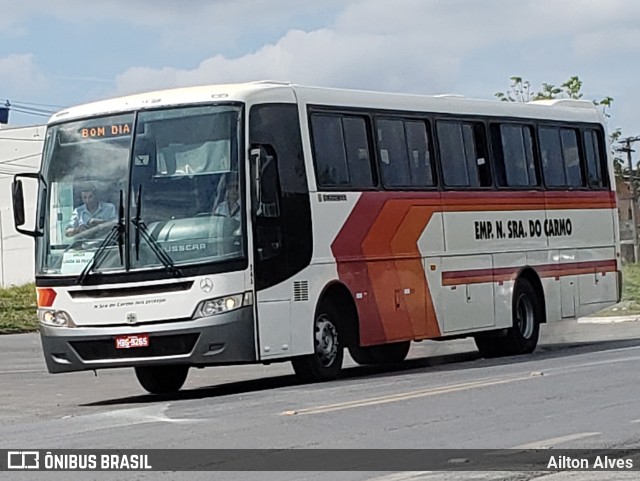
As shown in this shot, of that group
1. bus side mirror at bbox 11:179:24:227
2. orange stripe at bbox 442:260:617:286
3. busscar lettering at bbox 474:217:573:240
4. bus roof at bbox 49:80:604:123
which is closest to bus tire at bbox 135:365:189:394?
bus side mirror at bbox 11:179:24:227

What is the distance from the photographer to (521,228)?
21.2 m

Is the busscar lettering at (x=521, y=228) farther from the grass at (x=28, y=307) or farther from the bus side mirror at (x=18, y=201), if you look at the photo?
the grass at (x=28, y=307)

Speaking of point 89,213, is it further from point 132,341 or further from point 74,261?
point 132,341

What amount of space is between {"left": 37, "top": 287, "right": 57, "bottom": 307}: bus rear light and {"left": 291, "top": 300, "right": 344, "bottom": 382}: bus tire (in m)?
2.87

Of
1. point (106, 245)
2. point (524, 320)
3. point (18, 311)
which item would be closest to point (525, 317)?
point (524, 320)

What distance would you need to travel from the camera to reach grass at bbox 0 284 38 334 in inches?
1582

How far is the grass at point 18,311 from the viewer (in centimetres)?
4019

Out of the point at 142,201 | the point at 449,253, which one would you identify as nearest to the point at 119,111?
Answer: the point at 142,201

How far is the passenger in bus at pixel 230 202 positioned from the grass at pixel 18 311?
973 inches

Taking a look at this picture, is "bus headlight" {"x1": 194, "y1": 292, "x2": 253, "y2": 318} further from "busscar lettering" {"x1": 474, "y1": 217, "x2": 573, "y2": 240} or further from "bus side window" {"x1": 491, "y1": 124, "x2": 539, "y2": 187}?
"bus side window" {"x1": 491, "y1": 124, "x2": 539, "y2": 187}

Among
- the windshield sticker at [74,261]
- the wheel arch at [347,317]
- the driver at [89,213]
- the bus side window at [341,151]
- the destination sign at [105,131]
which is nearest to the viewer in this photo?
the driver at [89,213]

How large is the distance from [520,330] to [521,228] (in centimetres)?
155

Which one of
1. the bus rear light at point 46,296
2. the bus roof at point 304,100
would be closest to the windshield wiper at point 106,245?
the bus rear light at point 46,296

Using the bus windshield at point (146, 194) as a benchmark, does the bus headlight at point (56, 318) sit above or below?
below
